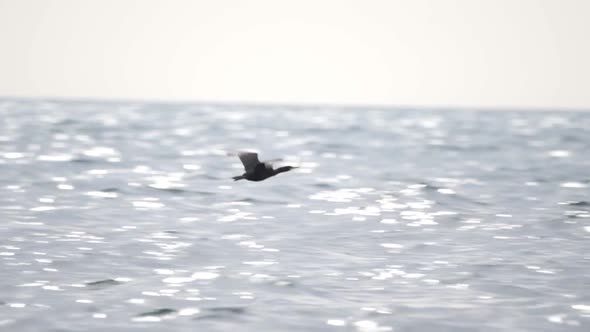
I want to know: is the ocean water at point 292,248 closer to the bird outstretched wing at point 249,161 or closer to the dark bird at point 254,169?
the dark bird at point 254,169

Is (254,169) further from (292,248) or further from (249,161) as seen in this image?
(292,248)

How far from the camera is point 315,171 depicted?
1252 inches

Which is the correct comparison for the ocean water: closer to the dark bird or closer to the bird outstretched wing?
the dark bird

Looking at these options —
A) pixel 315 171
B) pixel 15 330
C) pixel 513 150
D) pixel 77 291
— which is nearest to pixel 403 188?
pixel 315 171

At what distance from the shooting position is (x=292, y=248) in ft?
54.9

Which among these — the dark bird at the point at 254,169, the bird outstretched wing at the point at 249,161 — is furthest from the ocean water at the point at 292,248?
the bird outstretched wing at the point at 249,161

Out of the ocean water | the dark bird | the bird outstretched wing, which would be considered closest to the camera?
the ocean water

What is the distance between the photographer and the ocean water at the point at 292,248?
472 inches

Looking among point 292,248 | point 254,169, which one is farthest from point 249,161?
point 292,248

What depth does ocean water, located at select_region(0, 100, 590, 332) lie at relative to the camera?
472 inches

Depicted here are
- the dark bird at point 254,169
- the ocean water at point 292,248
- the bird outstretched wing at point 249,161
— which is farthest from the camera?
the bird outstretched wing at point 249,161

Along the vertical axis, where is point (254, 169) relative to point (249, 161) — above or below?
below

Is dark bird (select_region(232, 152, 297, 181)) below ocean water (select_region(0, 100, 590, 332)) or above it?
above

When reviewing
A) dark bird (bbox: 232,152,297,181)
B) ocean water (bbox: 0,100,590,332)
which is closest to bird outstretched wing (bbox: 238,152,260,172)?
dark bird (bbox: 232,152,297,181)
